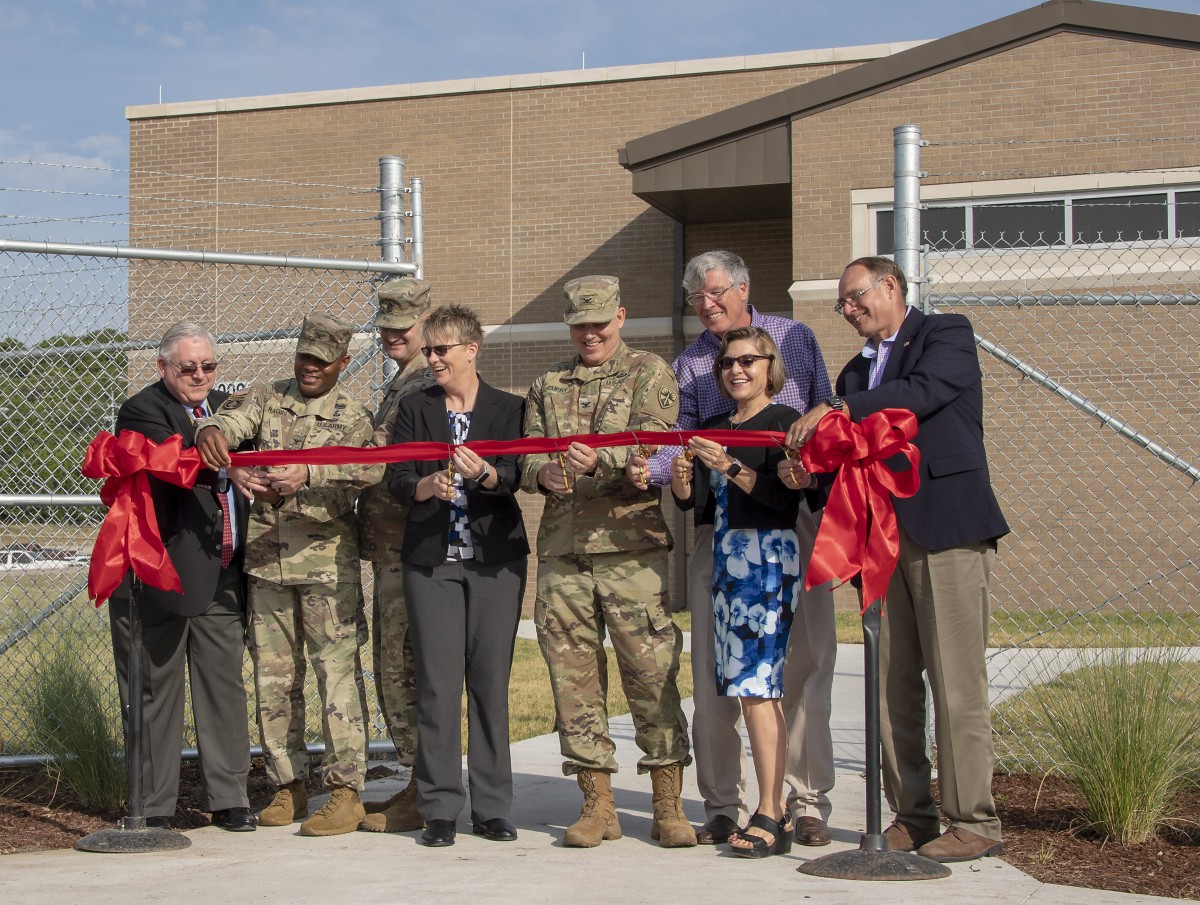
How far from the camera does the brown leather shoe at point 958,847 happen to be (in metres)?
4.95

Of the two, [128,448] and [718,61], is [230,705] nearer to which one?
[128,448]

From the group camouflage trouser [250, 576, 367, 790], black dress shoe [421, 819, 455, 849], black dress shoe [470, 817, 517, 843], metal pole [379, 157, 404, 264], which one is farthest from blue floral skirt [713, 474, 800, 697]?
metal pole [379, 157, 404, 264]

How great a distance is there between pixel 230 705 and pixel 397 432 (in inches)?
52.3

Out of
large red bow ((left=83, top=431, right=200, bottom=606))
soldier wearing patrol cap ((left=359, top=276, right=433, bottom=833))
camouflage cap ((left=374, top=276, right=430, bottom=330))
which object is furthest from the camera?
camouflage cap ((left=374, top=276, right=430, bottom=330))

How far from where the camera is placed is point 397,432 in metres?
5.73

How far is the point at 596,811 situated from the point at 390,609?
120 centimetres

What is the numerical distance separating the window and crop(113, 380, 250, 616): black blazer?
35.6ft

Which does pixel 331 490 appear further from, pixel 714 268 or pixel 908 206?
pixel 908 206

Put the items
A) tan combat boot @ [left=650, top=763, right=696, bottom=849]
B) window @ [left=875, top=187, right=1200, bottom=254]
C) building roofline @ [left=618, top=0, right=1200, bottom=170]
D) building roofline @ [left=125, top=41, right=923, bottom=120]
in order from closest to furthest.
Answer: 1. tan combat boot @ [left=650, top=763, right=696, bottom=849]
2. building roofline @ [left=618, top=0, right=1200, bottom=170]
3. window @ [left=875, top=187, right=1200, bottom=254]
4. building roofline @ [left=125, top=41, right=923, bottom=120]

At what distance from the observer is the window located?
14992mm

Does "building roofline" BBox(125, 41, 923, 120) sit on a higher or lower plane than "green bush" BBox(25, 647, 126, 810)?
higher

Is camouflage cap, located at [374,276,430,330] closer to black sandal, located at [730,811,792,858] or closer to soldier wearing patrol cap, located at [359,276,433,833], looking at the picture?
soldier wearing patrol cap, located at [359,276,433,833]

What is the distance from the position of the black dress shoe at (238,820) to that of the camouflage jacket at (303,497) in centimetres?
98

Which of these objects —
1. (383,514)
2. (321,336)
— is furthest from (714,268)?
(383,514)
